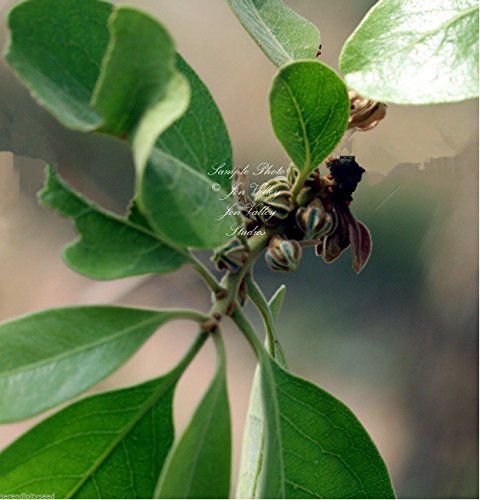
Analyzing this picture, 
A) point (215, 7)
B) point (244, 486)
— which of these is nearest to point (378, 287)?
point (215, 7)

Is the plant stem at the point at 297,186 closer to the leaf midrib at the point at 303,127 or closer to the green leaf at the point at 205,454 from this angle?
the leaf midrib at the point at 303,127

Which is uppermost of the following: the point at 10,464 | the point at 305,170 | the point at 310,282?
the point at 310,282

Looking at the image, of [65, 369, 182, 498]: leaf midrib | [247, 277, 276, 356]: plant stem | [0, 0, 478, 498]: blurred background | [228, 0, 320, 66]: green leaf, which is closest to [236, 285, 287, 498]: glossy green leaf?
[247, 277, 276, 356]: plant stem

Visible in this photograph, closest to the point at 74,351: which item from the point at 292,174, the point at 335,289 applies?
the point at 292,174

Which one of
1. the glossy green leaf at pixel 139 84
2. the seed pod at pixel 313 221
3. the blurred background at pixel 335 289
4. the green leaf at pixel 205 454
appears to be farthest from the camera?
the blurred background at pixel 335 289

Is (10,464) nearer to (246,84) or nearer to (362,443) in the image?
(362,443)

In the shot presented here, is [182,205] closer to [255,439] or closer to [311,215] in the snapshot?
[311,215]

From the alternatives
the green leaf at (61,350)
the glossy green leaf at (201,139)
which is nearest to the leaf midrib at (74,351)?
the green leaf at (61,350)
